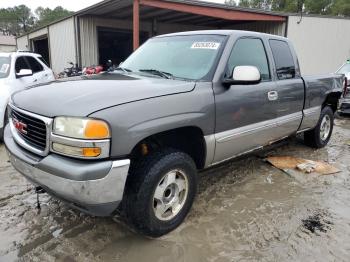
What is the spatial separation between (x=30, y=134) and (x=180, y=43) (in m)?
1.99

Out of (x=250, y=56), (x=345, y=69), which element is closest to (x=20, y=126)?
(x=250, y=56)

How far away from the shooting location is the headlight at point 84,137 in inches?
95.8

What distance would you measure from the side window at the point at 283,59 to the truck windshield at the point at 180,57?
112 cm

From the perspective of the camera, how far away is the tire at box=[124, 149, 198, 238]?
279 cm

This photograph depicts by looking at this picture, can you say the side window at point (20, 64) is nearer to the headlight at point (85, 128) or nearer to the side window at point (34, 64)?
the side window at point (34, 64)

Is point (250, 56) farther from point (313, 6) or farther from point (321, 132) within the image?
point (313, 6)

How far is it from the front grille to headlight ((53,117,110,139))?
27cm

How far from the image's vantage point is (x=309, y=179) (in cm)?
457

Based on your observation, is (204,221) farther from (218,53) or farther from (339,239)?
(218,53)

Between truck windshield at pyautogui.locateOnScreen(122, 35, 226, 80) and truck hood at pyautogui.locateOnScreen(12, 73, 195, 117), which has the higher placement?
truck windshield at pyautogui.locateOnScreen(122, 35, 226, 80)

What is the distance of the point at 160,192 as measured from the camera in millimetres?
2984

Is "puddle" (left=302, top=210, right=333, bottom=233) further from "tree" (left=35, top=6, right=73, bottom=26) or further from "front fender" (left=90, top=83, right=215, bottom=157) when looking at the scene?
"tree" (left=35, top=6, right=73, bottom=26)

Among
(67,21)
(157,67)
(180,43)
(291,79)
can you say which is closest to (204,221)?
(157,67)

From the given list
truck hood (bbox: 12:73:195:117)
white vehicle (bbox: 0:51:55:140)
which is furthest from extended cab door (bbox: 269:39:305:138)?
white vehicle (bbox: 0:51:55:140)
